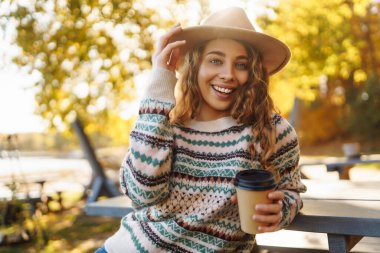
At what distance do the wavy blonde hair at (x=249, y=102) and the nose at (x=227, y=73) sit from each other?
0.10m

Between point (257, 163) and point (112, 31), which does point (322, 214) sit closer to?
point (257, 163)

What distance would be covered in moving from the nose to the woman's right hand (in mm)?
212

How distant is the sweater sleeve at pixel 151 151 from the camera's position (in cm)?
167

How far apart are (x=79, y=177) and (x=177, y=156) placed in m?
12.8

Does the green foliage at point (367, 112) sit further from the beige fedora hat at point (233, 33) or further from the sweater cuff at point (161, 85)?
the sweater cuff at point (161, 85)

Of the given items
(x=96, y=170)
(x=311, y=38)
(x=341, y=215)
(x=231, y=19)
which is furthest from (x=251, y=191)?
(x=311, y=38)

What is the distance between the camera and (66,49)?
19.1 ft

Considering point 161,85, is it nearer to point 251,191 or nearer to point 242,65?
point 242,65

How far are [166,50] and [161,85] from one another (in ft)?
0.51

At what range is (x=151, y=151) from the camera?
1685 millimetres

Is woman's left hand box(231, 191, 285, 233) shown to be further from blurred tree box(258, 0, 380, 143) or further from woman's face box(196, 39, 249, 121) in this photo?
blurred tree box(258, 0, 380, 143)

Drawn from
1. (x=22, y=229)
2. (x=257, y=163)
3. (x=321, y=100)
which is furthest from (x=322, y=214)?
(x=321, y=100)

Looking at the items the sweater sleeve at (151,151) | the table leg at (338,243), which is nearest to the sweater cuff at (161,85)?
the sweater sleeve at (151,151)

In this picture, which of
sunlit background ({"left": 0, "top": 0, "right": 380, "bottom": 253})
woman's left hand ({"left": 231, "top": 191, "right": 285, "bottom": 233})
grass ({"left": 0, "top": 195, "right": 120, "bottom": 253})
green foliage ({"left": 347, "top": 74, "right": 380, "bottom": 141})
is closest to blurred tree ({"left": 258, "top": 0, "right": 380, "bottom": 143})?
sunlit background ({"left": 0, "top": 0, "right": 380, "bottom": 253})
